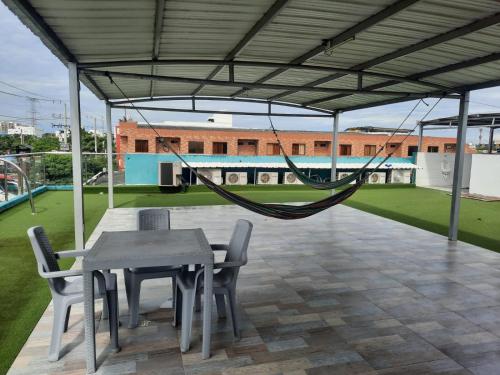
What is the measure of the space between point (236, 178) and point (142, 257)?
13.0 metres

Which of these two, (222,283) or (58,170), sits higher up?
(58,170)

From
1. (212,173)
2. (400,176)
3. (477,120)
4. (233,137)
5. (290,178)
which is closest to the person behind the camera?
(477,120)

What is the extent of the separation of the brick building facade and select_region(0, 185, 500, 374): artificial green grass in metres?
6.16

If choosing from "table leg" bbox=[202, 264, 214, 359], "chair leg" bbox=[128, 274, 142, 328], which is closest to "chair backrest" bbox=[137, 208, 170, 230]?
"chair leg" bbox=[128, 274, 142, 328]

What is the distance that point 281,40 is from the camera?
3.75 metres

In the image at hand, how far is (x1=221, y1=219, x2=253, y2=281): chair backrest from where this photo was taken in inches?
109

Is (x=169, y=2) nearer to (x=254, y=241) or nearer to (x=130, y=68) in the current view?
(x=130, y=68)

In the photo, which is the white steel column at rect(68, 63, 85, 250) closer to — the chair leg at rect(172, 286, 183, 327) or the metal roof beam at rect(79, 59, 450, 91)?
the metal roof beam at rect(79, 59, 450, 91)

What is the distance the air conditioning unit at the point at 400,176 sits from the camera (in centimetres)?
1748

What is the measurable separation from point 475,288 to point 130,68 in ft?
16.5

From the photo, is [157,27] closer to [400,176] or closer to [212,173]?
[212,173]

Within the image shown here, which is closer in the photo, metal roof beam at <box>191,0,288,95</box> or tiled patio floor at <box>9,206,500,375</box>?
tiled patio floor at <box>9,206,500,375</box>

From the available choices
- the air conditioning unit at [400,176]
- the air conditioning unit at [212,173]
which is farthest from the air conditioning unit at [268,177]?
the air conditioning unit at [400,176]

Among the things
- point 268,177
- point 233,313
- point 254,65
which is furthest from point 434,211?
point 268,177
